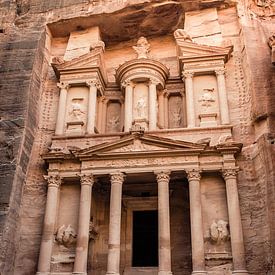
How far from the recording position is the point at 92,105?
14367mm

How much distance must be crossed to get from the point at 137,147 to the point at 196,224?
298 cm

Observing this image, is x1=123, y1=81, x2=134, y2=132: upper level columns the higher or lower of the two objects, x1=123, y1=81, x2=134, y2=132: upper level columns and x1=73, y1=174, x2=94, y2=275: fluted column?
the higher

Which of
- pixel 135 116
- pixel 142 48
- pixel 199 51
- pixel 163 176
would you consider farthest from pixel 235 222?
pixel 142 48

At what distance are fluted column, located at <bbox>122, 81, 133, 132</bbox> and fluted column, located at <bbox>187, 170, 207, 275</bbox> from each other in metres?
2.96

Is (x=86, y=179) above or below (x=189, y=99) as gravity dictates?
below

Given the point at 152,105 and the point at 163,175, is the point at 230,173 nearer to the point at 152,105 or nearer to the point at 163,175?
the point at 163,175

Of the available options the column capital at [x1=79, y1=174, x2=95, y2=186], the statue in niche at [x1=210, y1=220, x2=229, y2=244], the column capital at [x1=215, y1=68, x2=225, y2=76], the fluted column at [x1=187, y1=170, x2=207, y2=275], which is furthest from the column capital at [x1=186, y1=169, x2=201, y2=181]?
the column capital at [x1=215, y1=68, x2=225, y2=76]

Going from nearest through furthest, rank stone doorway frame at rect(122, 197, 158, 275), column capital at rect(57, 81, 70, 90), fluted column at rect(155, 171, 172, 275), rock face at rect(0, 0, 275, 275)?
fluted column at rect(155, 171, 172, 275) → rock face at rect(0, 0, 275, 275) → stone doorway frame at rect(122, 197, 158, 275) → column capital at rect(57, 81, 70, 90)

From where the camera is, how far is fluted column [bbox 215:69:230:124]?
1324 centimetres

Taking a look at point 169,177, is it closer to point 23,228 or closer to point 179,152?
point 179,152

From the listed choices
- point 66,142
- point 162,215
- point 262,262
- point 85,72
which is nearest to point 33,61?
point 85,72

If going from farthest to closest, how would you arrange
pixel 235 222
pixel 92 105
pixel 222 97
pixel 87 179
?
1. pixel 92 105
2. pixel 222 97
3. pixel 87 179
4. pixel 235 222

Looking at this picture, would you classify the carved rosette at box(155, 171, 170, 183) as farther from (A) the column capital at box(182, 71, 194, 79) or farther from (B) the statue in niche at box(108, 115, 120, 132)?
(A) the column capital at box(182, 71, 194, 79)

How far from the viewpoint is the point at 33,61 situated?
1469cm
